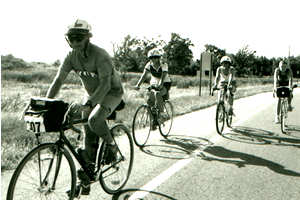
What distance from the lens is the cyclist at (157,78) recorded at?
6.92 meters

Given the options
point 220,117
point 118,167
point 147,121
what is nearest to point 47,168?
point 118,167

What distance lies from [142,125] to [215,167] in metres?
2.07

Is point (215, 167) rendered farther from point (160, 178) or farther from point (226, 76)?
point (226, 76)

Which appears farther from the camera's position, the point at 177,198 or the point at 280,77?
the point at 280,77

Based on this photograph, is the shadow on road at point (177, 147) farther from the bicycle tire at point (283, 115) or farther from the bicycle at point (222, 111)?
the bicycle tire at point (283, 115)

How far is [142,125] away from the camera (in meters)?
6.83

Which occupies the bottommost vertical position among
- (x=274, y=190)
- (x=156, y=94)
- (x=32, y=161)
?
(x=274, y=190)

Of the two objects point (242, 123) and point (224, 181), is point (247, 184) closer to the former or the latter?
point (224, 181)

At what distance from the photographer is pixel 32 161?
289 cm

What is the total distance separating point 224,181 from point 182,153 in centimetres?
156

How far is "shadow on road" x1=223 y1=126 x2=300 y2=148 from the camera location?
7.31 meters

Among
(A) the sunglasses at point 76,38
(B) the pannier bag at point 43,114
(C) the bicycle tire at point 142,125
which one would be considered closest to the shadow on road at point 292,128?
(C) the bicycle tire at point 142,125

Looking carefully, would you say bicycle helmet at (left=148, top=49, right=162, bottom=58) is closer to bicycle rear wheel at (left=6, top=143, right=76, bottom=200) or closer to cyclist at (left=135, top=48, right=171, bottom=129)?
cyclist at (left=135, top=48, right=171, bottom=129)

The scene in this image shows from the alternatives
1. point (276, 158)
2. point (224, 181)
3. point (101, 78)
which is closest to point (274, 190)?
point (224, 181)
